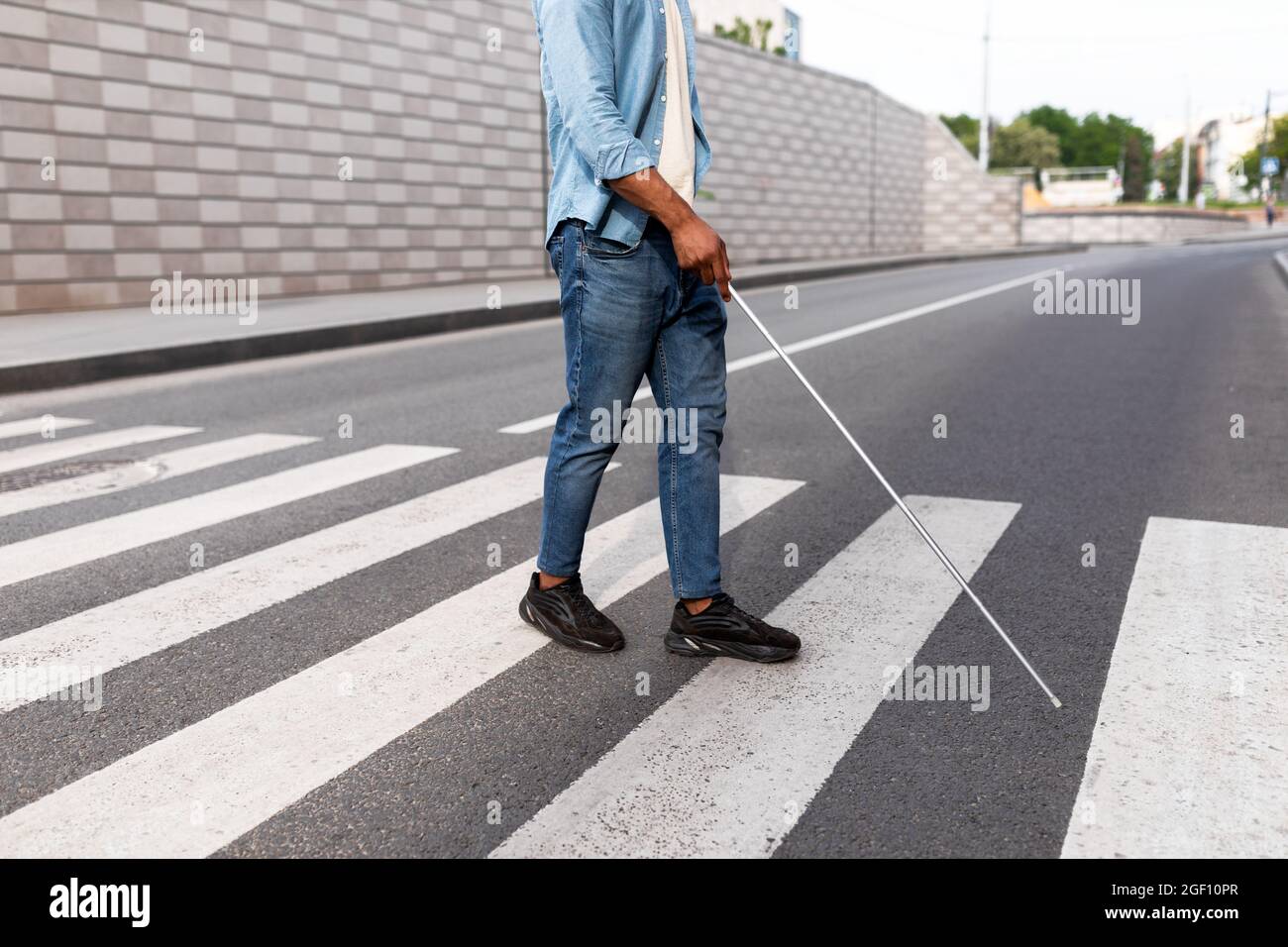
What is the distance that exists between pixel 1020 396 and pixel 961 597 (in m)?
4.33

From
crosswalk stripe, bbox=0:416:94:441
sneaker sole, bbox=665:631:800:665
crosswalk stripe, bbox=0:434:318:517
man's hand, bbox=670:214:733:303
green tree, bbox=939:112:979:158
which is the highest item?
green tree, bbox=939:112:979:158

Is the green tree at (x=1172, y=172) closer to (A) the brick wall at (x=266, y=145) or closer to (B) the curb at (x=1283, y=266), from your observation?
(B) the curb at (x=1283, y=266)

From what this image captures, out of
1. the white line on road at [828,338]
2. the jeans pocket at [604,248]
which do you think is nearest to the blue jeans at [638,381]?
the jeans pocket at [604,248]

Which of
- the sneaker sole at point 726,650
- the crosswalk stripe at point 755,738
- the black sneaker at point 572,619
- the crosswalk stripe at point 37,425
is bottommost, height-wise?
the crosswalk stripe at point 755,738

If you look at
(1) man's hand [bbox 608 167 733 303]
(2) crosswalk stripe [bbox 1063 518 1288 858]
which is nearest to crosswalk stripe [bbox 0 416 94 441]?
(1) man's hand [bbox 608 167 733 303]

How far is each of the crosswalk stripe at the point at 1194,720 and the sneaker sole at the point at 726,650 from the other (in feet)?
2.67

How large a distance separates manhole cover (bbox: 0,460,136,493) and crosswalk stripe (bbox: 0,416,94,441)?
1.13m

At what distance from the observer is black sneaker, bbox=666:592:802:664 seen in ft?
10.5

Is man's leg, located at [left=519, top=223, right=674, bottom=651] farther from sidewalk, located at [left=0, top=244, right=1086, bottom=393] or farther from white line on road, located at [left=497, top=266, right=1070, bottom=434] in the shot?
sidewalk, located at [left=0, top=244, right=1086, bottom=393]

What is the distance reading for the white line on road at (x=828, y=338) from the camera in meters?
6.85

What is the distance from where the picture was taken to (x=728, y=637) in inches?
127

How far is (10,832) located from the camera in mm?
2299

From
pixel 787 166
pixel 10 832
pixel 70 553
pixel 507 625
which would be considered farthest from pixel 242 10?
pixel 787 166
